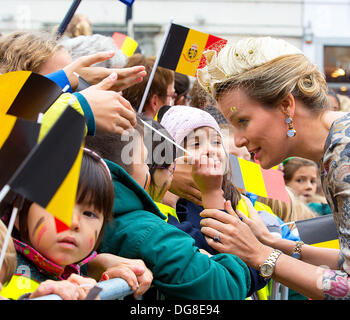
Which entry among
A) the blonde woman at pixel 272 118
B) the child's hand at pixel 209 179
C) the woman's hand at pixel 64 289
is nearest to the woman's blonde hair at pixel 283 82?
the blonde woman at pixel 272 118

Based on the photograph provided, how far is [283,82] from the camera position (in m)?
2.21

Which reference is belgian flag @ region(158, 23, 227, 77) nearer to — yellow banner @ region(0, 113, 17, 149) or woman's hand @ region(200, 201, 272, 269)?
woman's hand @ region(200, 201, 272, 269)

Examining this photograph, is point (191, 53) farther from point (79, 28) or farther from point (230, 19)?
point (230, 19)

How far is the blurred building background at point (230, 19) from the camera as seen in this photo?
10.1 metres

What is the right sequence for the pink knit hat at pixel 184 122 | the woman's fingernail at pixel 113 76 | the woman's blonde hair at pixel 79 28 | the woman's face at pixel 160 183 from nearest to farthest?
1. the woman's fingernail at pixel 113 76
2. the woman's face at pixel 160 183
3. the pink knit hat at pixel 184 122
4. the woman's blonde hair at pixel 79 28

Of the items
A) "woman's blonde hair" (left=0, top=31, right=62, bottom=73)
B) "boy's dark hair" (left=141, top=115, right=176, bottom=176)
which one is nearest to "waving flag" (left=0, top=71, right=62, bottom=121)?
"boy's dark hair" (left=141, top=115, right=176, bottom=176)

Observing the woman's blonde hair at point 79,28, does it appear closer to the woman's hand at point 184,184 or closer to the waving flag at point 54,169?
the woman's hand at point 184,184

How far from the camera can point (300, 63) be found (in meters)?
2.28

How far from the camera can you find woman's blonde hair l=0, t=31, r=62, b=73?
8.75 feet

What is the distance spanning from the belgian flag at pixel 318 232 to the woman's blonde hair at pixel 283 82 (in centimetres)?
80

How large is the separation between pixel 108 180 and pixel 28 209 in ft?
0.89

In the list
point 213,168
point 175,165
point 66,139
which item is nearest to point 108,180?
point 66,139

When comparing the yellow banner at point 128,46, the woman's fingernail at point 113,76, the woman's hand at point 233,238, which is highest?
the yellow banner at point 128,46

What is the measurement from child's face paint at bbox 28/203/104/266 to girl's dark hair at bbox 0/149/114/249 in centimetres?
2
